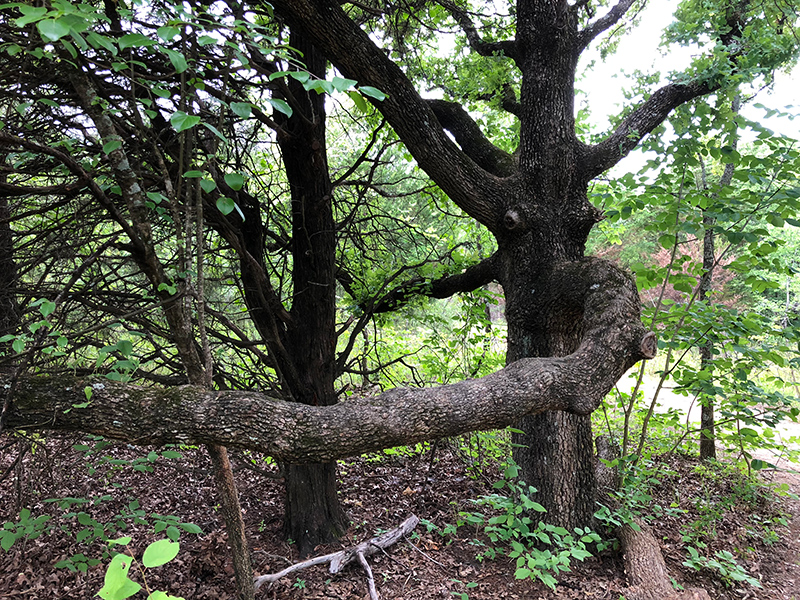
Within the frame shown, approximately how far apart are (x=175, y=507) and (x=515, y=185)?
4251 millimetres

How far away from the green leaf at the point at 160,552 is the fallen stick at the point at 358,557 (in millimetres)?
2571

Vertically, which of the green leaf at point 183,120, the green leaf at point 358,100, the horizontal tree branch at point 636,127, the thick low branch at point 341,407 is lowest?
the thick low branch at point 341,407

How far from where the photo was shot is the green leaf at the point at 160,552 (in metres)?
0.77

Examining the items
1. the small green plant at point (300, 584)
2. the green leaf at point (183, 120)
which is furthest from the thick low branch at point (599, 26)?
the small green plant at point (300, 584)

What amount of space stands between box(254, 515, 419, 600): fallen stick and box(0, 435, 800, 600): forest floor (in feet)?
0.23

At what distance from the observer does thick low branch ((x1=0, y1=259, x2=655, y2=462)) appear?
1831 mm

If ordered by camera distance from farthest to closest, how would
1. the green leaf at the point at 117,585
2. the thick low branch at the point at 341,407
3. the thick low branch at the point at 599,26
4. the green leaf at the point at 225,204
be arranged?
the thick low branch at the point at 599,26 < the thick low branch at the point at 341,407 < the green leaf at the point at 225,204 < the green leaf at the point at 117,585

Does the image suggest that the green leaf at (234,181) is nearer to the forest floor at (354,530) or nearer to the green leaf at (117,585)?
the green leaf at (117,585)

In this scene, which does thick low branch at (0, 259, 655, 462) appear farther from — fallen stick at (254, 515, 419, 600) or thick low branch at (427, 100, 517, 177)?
thick low branch at (427, 100, 517, 177)

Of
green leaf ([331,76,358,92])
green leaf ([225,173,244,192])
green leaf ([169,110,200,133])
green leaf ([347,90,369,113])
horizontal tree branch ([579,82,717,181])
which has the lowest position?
green leaf ([225,173,244,192])

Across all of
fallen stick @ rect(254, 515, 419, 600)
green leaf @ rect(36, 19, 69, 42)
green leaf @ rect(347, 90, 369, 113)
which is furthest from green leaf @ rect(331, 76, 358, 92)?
fallen stick @ rect(254, 515, 419, 600)

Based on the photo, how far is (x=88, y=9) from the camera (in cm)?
138

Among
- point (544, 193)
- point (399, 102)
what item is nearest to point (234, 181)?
point (399, 102)

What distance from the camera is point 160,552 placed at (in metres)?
0.80
